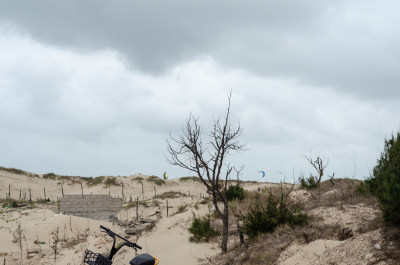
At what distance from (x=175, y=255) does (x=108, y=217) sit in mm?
11571

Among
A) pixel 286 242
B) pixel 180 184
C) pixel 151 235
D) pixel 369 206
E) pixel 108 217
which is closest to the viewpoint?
pixel 286 242

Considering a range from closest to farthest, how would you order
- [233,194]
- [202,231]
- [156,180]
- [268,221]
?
1. [268,221]
2. [202,231]
3. [233,194]
4. [156,180]

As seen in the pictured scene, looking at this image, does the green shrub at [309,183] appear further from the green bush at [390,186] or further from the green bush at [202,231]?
the green bush at [390,186]

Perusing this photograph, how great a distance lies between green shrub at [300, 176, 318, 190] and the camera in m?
18.3

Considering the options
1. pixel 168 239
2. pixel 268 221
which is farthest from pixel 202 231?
pixel 268 221

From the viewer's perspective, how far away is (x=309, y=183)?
61.7ft

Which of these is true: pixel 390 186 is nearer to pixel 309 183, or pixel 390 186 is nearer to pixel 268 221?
pixel 268 221

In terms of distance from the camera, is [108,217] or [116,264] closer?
[116,264]

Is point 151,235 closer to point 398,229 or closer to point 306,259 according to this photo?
point 306,259

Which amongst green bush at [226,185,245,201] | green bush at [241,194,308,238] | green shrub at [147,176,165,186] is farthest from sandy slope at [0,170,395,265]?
green shrub at [147,176,165,186]

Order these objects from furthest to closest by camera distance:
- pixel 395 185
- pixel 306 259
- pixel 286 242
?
pixel 286 242
pixel 306 259
pixel 395 185

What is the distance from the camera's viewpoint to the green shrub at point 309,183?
721 inches

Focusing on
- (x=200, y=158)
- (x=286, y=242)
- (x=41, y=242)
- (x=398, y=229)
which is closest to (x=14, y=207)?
Answer: (x=41, y=242)

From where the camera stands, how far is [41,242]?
17.0 m
